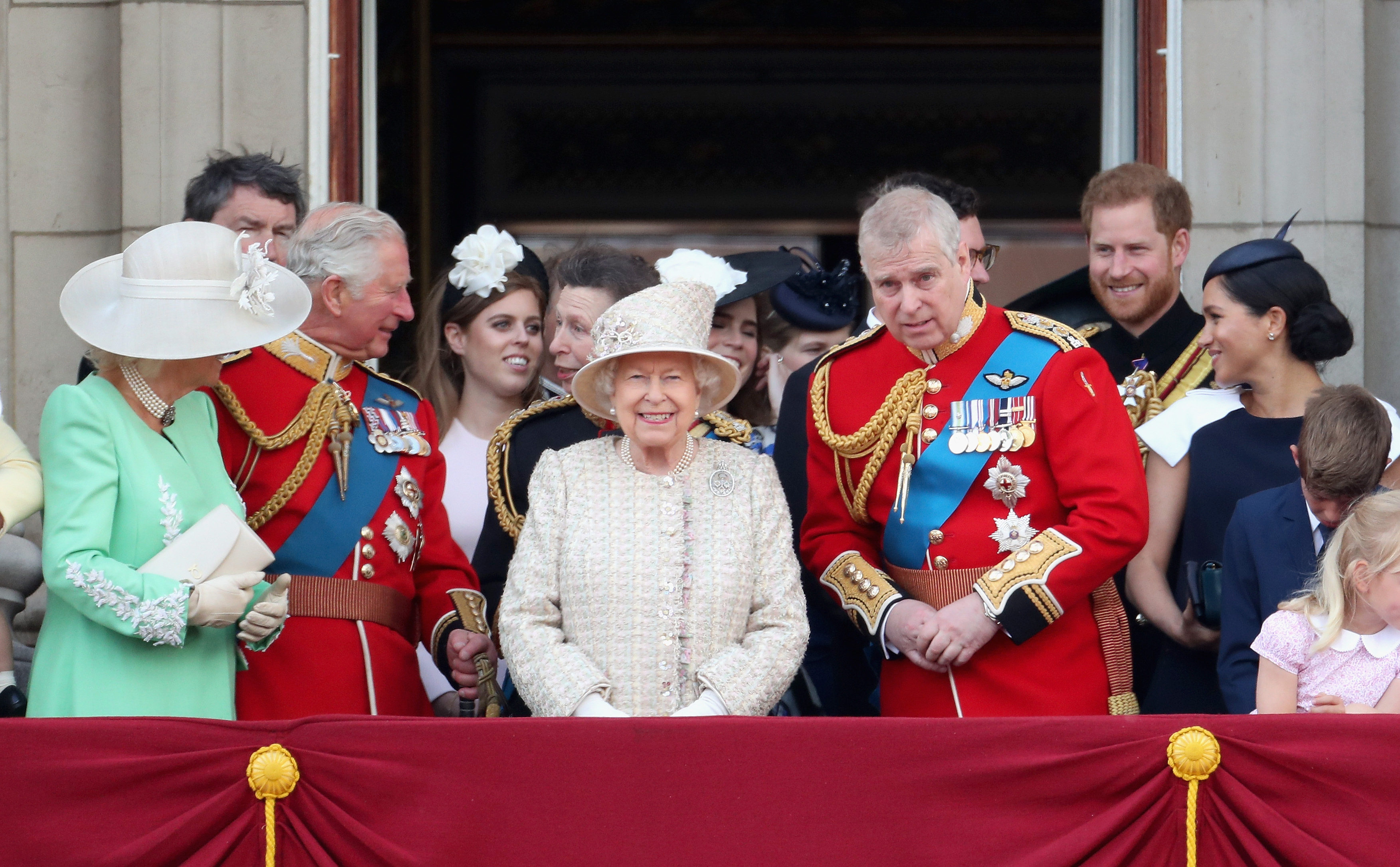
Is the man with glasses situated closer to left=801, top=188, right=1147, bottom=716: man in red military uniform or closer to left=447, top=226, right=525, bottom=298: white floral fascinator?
left=801, top=188, right=1147, bottom=716: man in red military uniform

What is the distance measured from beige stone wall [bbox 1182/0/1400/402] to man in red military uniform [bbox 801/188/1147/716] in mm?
1778

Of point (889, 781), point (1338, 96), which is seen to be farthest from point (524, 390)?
point (1338, 96)

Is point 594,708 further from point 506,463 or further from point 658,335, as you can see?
point 506,463

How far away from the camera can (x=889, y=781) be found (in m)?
2.68

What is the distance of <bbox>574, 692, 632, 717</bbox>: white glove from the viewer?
295 cm

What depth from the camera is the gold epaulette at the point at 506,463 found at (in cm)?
367

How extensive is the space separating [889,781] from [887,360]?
111 centimetres

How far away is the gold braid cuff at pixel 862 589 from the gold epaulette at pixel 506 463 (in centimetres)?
61

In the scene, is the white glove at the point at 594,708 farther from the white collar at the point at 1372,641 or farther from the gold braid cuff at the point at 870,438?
the white collar at the point at 1372,641

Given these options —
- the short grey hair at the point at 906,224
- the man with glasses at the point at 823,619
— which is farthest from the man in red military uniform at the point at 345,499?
the short grey hair at the point at 906,224

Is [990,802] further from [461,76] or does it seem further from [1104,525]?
[461,76]

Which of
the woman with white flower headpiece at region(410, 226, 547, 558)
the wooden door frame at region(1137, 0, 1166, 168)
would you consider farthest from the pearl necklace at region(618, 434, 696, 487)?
the wooden door frame at region(1137, 0, 1166, 168)

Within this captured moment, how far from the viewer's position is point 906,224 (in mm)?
3301

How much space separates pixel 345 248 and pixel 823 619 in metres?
1.31
